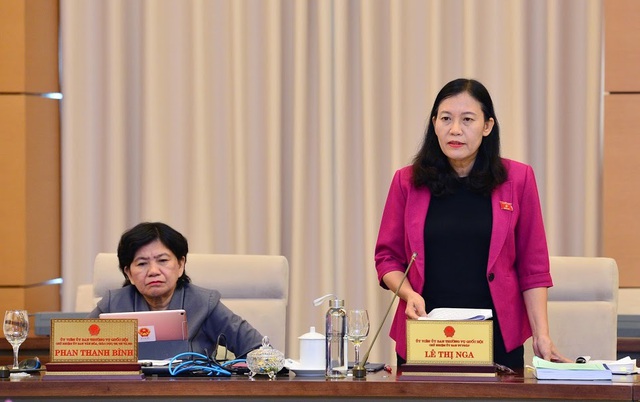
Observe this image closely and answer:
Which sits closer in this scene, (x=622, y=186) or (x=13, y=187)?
(x=622, y=186)

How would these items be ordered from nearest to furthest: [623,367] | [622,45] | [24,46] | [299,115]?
1. [623,367]
2. [622,45]
3. [24,46]
4. [299,115]

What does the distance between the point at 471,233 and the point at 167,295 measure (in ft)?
3.18

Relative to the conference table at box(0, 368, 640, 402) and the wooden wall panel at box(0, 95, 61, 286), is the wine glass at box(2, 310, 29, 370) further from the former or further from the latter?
the wooden wall panel at box(0, 95, 61, 286)

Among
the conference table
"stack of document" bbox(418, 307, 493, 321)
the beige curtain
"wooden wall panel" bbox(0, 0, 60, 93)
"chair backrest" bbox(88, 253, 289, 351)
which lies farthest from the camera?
the beige curtain

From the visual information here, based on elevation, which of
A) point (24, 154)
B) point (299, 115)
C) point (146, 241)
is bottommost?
point (146, 241)

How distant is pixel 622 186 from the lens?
14.3 feet

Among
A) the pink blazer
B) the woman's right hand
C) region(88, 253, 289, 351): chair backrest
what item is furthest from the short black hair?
the woman's right hand

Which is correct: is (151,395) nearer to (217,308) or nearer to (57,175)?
(217,308)

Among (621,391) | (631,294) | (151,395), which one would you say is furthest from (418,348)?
(631,294)

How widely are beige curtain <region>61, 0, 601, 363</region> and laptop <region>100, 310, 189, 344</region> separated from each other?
1864mm

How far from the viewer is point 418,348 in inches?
97.0

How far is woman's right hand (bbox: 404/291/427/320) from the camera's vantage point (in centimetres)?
273

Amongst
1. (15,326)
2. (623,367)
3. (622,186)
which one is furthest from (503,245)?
(622,186)

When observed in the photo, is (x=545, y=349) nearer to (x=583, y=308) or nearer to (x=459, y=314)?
(x=459, y=314)
